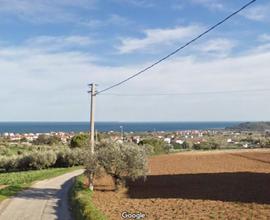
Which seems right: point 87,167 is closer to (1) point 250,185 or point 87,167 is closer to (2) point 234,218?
(1) point 250,185

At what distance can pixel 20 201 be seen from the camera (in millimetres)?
26812

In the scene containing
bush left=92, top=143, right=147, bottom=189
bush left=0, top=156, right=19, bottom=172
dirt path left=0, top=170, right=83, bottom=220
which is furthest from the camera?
bush left=0, top=156, right=19, bottom=172

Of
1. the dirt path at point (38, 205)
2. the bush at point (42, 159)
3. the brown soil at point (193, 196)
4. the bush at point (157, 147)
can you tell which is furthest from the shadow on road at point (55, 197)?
the bush at point (157, 147)

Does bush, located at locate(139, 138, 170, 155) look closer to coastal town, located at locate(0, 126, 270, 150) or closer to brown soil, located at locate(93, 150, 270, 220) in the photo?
coastal town, located at locate(0, 126, 270, 150)

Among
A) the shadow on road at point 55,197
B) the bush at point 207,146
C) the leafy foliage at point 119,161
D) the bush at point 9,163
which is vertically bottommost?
the bush at point 9,163

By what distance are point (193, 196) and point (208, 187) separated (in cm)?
389

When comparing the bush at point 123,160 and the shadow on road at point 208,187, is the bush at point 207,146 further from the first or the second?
the bush at point 123,160

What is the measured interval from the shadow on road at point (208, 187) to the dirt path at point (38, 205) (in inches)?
169

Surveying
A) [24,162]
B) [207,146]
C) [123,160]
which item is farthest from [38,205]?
[207,146]

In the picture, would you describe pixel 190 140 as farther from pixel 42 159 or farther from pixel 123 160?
pixel 123 160

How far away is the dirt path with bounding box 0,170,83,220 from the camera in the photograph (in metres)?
21.6

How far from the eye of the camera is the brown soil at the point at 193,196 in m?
21.0

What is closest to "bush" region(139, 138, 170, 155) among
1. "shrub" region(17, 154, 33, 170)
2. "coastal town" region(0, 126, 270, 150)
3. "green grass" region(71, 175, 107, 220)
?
"coastal town" region(0, 126, 270, 150)

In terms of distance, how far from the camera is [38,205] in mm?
24953
